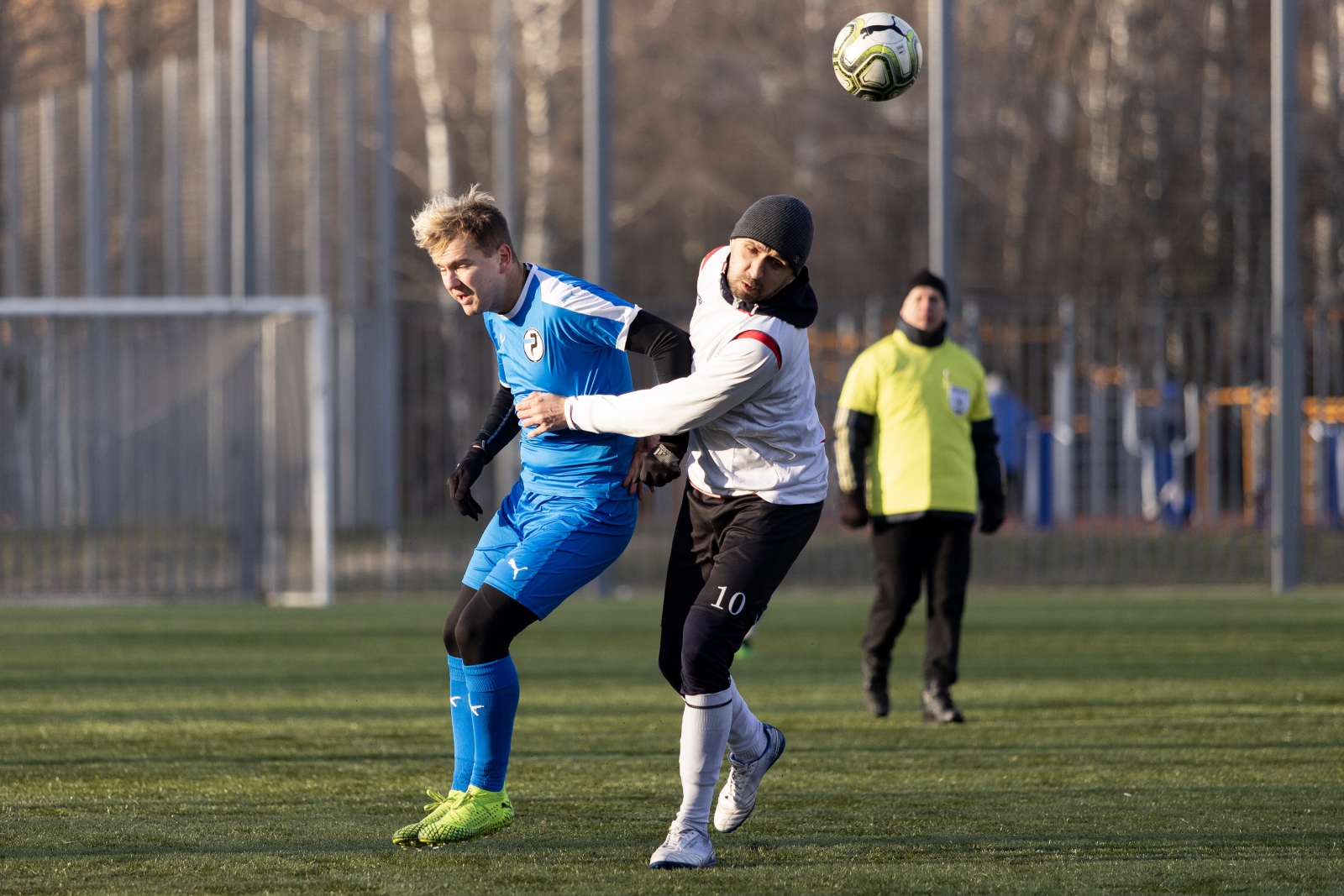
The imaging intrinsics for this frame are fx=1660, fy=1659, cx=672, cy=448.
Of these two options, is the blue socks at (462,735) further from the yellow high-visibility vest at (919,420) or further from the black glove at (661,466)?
the yellow high-visibility vest at (919,420)

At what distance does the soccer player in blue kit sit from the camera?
16.2 feet

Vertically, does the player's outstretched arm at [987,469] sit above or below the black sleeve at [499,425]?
below

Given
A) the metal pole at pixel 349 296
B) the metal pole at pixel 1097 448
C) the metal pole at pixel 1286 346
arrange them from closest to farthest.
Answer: the metal pole at pixel 1286 346, the metal pole at pixel 349 296, the metal pole at pixel 1097 448

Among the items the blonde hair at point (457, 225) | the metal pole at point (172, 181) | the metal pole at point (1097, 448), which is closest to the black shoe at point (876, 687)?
the blonde hair at point (457, 225)

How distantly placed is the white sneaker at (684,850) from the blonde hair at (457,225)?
179 centimetres

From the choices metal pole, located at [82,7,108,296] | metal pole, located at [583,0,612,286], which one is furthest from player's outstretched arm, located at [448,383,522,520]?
metal pole, located at [82,7,108,296]

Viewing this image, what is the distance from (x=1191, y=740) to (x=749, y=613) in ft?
10.0

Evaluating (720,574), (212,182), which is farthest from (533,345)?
(212,182)

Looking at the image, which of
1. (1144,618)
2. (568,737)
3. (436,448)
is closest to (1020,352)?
(1144,618)

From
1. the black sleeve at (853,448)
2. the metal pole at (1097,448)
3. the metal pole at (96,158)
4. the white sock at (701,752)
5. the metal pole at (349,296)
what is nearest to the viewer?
the white sock at (701,752)

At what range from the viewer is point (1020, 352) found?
15.2 meters

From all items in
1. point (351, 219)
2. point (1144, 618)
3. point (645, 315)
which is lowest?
point (1144, 618)

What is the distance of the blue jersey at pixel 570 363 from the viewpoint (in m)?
4.95

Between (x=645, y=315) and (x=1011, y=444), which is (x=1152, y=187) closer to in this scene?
(x=1011, y=444)
